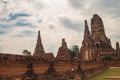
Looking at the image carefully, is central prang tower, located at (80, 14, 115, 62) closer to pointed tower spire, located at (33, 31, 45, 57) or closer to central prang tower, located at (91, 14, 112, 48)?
central prang tower, located at (91, 14, 112, 48)

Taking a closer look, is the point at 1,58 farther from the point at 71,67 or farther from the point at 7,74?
the point at 71,67

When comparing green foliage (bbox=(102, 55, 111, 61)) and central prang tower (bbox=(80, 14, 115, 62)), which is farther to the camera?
central prang tower (bbox=(80, 14, 115, 62))

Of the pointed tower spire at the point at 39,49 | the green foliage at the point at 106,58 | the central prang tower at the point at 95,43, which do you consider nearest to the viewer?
the green foliage at the point at 106,58

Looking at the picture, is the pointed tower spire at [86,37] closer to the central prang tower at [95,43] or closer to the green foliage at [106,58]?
the central prang tower at [95,43]

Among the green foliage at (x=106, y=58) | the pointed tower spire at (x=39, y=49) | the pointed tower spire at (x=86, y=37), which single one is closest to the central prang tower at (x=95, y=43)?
the pointed tower spire at (x=86, y=37)

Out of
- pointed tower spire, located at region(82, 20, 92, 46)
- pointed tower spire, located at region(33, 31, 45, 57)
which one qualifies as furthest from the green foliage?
pointed tower spire, located at region(33, 31, 45, 57)

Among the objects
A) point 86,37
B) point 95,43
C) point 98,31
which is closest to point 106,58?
point 86,37

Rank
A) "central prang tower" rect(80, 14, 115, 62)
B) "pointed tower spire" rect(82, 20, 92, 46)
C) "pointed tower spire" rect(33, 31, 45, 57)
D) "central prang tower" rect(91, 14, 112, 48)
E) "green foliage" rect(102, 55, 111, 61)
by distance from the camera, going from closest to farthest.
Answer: "green foliage" rect(102, 55, 111, 61) < "pointed tower spire" rect(33, 31, 45, 57) < "central prang tower" rect(80, 14, 115, 62) < "pointed tower spire" rect(82, 20, 92, 46) < "central prang tower" rect(91, 14, 112, 48)

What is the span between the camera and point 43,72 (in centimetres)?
1593

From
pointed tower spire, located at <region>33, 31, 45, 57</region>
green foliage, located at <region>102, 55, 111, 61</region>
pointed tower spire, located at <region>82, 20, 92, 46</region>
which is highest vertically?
pointed tower spire, located at <region>82, 20, 92, 46</region>

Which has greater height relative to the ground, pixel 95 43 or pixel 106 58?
pixel 95 43

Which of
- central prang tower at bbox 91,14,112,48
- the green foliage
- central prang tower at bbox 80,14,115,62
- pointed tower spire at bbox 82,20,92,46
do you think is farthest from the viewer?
central prang tower at bbox 91,14,112,48

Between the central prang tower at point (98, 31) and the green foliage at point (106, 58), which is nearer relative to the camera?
the green foliage at point (106, 58)

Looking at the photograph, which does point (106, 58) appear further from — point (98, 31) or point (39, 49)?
point (39, 49)
